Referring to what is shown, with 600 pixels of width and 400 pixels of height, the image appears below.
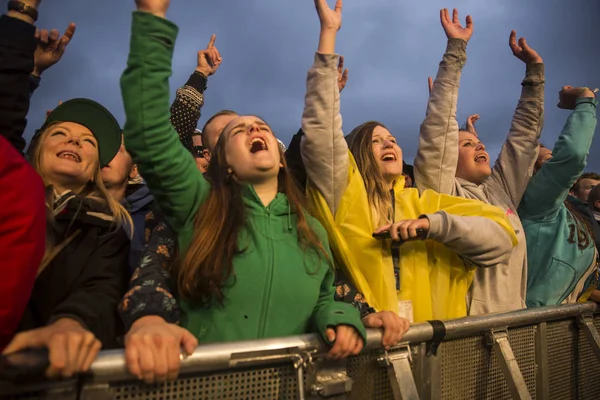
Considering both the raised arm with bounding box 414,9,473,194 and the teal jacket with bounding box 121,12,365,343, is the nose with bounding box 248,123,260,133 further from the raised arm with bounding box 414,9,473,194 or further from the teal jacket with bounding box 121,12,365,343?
the raised arm with bounding box 414,9,473,194

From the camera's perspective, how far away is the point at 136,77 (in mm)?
1523

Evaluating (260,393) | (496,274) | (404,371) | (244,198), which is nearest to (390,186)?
(496,274)

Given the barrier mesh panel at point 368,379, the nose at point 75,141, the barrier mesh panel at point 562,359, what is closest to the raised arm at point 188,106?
the nose at point 75,141

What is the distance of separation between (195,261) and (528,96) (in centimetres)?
294

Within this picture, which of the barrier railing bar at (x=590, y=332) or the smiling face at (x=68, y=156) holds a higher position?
the smiling face at (x=68, y=156)

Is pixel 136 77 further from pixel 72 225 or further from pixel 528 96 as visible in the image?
pixel 528 96

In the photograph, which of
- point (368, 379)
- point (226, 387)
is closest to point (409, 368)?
point (368, 379)

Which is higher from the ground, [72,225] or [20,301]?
[72,225]

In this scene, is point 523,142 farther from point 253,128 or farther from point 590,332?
point 253,128

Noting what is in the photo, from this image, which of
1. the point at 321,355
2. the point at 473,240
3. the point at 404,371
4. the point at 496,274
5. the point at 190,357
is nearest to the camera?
the point at 190,357

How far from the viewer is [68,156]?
6.94ft

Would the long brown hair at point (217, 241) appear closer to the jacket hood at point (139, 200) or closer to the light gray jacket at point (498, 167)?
the jacket hood at point (139, 200)

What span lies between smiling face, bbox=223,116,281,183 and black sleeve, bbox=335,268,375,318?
1.98 ft

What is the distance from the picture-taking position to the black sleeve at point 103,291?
1.40 meters
